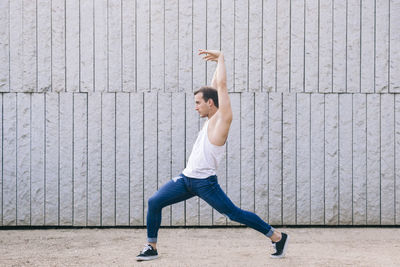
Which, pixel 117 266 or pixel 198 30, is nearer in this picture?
pixel 117 266

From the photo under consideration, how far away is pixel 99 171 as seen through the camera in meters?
6.49

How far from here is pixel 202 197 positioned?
4.72 meters

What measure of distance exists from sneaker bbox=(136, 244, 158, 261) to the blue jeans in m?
0.18

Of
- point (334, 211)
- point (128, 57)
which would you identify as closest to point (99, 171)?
point (128, 57)

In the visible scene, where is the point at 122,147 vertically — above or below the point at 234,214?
above

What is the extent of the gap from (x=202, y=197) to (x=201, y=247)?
106 cm

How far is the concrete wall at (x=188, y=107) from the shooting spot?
21.2 feet

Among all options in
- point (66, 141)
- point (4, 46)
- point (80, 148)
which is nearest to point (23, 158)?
point (66, 141)

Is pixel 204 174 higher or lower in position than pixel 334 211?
higher

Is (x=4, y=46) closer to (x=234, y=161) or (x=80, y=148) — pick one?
(x=80, y=148)

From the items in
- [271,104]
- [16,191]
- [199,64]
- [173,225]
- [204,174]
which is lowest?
[173,225]

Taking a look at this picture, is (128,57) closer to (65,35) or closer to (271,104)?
(65,35)

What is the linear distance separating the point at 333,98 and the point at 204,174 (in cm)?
266

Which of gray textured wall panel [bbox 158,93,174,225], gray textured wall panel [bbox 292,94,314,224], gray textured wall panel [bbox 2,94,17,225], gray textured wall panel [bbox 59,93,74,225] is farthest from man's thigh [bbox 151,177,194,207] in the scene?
gray textured wall panel [bbox 2,94,17,225]
